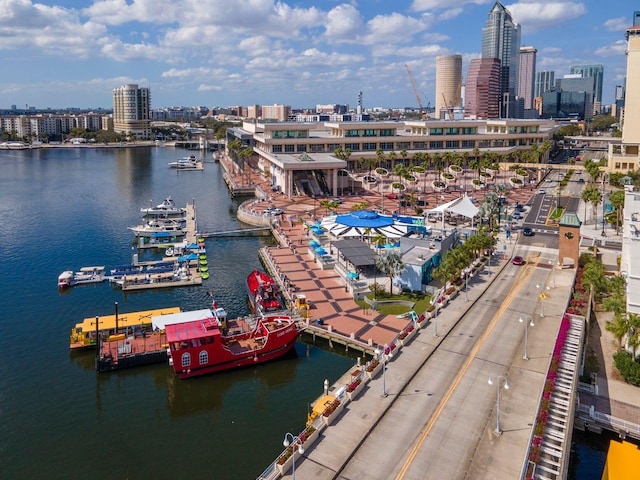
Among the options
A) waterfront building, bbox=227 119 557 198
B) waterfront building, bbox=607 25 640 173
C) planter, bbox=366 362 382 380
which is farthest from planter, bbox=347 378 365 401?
waterfront building, bbox=607 25 640 173

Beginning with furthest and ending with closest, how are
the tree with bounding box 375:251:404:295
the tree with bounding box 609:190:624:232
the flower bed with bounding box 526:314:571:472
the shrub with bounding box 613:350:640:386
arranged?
the tree with bounding box 609:190:624:232 → the tree with bounding box 375:251:404:295 → the shrub with bounding box 613:350:640:386 → the flower bed with bounding box 526:314:571:472

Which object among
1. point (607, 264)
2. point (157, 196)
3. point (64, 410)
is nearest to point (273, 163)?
point (157, 196)

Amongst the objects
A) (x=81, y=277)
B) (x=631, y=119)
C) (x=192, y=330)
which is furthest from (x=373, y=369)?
(x=631, y=119)

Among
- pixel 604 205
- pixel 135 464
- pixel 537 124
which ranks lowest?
pixel 135 464

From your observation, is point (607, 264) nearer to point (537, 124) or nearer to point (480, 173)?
point (480, 173)

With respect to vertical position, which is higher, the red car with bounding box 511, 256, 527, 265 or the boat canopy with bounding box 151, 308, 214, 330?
the red car with bounding box 511, 256, 527, 265

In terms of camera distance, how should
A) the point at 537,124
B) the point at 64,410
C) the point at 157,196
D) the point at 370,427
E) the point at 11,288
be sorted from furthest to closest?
the point at 537,124
the point at 157,196
the point at 11,288
the point at 64,410
the point at 370,427

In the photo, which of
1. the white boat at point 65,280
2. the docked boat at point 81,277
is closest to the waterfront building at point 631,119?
the docked boat at point 81,277

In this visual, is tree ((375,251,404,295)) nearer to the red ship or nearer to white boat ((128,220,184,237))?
the red ship
